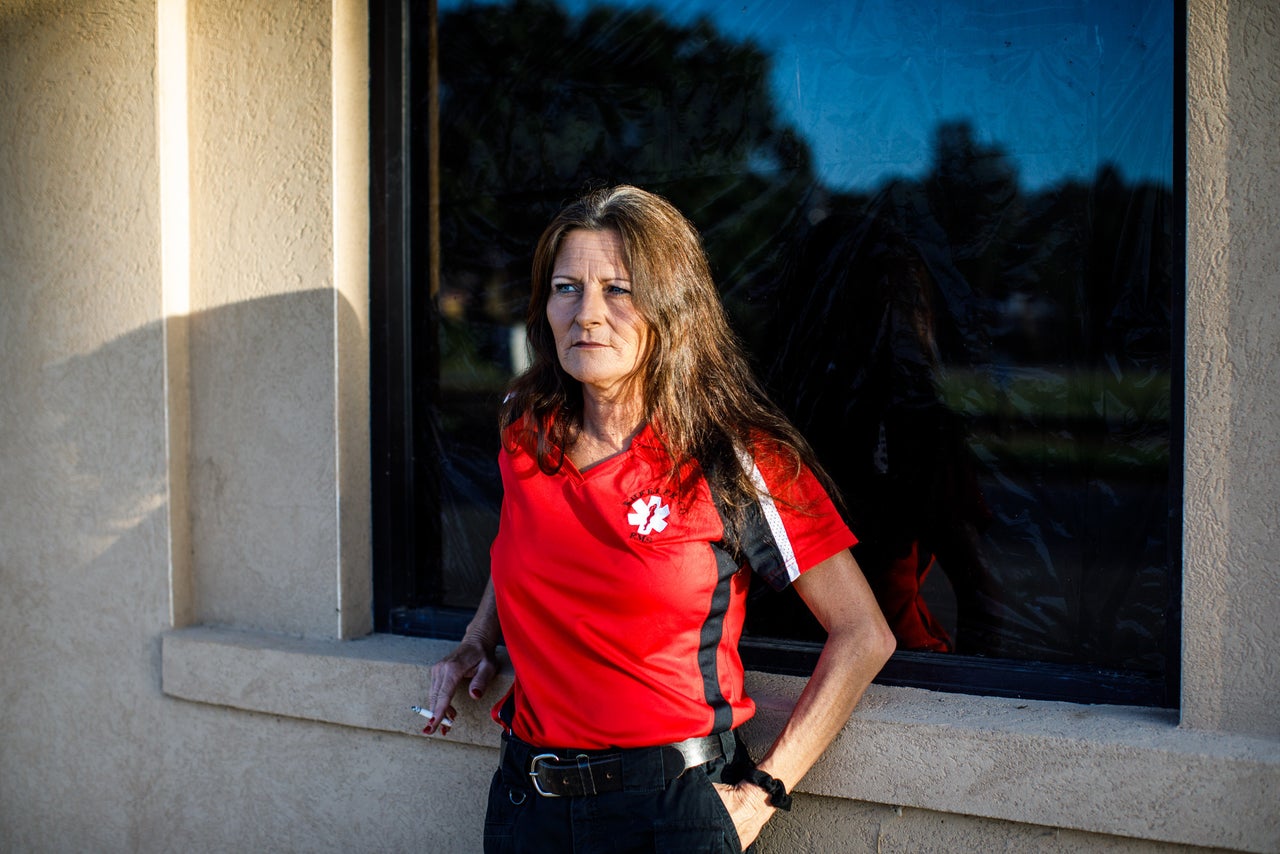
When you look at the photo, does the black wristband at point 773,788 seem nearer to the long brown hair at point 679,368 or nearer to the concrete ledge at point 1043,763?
the concrete ledge at point 1043,763

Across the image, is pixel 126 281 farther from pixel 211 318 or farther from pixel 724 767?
pixel 724 767

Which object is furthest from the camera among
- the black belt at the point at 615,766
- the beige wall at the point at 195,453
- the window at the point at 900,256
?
the beige wall at the point at 195,453

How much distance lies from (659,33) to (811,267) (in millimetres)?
811

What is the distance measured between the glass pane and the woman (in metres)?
0.53

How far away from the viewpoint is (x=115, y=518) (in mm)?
3018

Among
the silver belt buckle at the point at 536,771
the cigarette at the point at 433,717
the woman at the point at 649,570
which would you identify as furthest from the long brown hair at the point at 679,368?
the cigarette at the point at 433,717

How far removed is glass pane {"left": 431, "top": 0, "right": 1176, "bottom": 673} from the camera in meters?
2.21

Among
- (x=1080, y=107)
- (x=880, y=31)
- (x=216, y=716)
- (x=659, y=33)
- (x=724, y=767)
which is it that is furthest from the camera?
(x=216, y=716)

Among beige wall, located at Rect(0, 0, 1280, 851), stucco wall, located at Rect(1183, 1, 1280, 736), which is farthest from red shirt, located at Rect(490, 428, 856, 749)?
stucco wall, located at Rect(1183, 1, 1280, 736)

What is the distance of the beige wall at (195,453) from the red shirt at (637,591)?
453 millimetres

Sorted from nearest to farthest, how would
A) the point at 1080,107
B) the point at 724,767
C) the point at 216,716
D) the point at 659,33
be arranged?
1. the point at 724,767
2. the point at 1080,107
3. the point at 659,33
4. the point at 216,716

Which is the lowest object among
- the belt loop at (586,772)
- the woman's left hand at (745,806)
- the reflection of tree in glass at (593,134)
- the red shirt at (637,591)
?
the woman's left hand at (745,806)

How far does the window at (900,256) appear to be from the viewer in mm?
2213

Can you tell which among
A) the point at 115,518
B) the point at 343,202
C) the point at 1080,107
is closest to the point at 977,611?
the point at 1080,107
